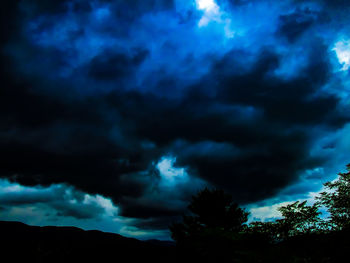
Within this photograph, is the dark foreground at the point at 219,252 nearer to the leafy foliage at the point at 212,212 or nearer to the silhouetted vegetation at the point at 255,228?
the silhouetted vegetation at the point at 255,228

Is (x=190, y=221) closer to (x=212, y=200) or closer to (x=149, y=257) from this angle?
(x=212, y=200)

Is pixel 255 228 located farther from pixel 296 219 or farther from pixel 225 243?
pixel 225 243

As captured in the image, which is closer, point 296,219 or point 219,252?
point 219,252

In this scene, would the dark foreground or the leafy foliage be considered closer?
the dark foreground

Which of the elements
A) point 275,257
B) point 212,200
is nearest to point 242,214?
point 212,200

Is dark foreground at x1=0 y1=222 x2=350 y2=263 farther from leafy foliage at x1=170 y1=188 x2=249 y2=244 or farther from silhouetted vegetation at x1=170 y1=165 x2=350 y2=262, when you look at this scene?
leafy foliage at x1=170 y1=188 x2=249 y2=244

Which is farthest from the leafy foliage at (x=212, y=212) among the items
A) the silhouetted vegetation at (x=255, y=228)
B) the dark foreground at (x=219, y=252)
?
the dark foreground at (x=219, y=252)

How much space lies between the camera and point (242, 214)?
126ft

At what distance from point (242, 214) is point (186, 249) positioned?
28951 mm

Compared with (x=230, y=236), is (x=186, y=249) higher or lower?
lower

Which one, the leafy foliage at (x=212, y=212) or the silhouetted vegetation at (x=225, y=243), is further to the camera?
the leafy foliage at (x=212, y=212)

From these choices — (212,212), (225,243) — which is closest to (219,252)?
(225,243)

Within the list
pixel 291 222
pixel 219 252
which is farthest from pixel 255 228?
pixel 219 252

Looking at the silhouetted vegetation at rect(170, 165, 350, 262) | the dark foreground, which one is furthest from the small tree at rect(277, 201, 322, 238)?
the dark foreground
